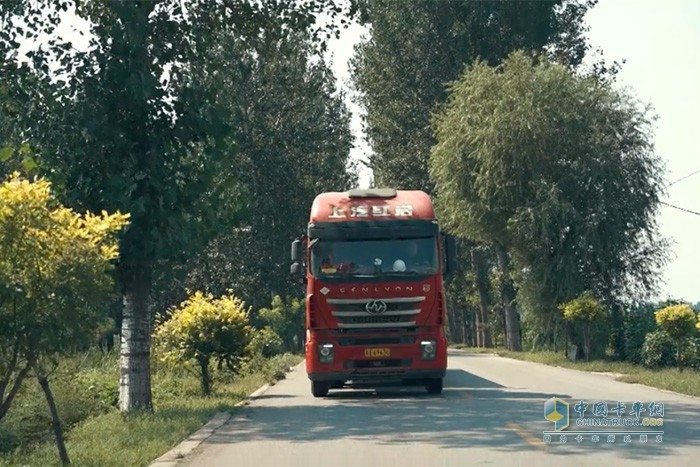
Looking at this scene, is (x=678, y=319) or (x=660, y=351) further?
(x=660, y=351)

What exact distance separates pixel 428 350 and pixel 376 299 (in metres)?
1.37

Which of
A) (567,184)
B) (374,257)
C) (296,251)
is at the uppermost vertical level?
(567,184)

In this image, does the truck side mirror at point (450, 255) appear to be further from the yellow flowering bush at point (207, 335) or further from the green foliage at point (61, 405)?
the green foliage at point (61, 405)

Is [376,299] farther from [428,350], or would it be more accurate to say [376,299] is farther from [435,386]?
[435,386]

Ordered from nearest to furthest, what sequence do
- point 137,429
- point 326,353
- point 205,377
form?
point 137,429
point 326,353
point 205,377

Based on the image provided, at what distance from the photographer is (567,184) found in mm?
41031

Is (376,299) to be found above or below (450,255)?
below

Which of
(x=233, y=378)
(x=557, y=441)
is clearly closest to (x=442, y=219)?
(x=233, y=378)

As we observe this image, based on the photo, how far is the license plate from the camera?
2177 centimetres

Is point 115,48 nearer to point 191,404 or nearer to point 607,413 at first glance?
point 191,404

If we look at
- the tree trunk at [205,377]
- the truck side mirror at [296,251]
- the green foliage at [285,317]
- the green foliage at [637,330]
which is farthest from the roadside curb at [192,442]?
the green foliage at [285,317]

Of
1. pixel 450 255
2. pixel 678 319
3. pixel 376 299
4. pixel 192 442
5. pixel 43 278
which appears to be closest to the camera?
pixel 43 278

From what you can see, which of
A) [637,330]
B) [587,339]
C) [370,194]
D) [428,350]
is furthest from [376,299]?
[587,339]

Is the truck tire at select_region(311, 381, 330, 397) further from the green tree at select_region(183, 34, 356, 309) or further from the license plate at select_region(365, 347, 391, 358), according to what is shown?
the green tree at select_region(183, 34, 356, 309)
